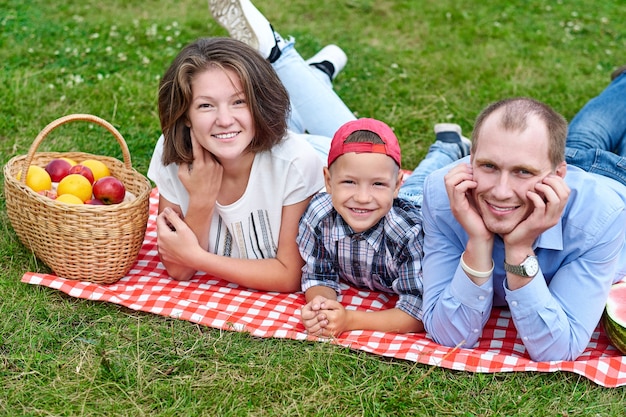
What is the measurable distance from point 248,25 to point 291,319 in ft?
7.38

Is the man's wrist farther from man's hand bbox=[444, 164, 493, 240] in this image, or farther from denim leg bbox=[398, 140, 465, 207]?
denim leg bbox=[398, 140, 465, 207]

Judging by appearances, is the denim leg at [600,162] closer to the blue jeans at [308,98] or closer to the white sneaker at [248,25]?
the blue jeans at [308,98]

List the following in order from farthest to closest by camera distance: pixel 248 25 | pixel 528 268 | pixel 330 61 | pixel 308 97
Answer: pixel 330 61 → pixel 308 97 → pixel 248 25 → pixel 528 268

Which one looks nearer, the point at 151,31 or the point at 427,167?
the point at 427,167

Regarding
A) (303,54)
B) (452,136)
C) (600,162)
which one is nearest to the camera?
(600,162)

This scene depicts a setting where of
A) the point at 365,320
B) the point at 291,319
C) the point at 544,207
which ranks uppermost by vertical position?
the point at 544,207

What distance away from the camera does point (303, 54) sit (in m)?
8.10

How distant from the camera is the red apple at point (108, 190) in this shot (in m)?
4.61

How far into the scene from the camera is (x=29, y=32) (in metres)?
8.28

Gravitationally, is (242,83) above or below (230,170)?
above

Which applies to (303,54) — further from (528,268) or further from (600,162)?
(528,268)

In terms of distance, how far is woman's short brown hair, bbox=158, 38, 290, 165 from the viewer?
4242 millimetres

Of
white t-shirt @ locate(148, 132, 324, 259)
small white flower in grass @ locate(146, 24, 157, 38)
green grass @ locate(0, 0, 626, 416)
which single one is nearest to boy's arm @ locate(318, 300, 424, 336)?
green grass @ locate(0, 0, 626, 416)

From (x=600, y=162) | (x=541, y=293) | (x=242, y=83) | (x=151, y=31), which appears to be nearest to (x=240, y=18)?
(x=242, y=83)
